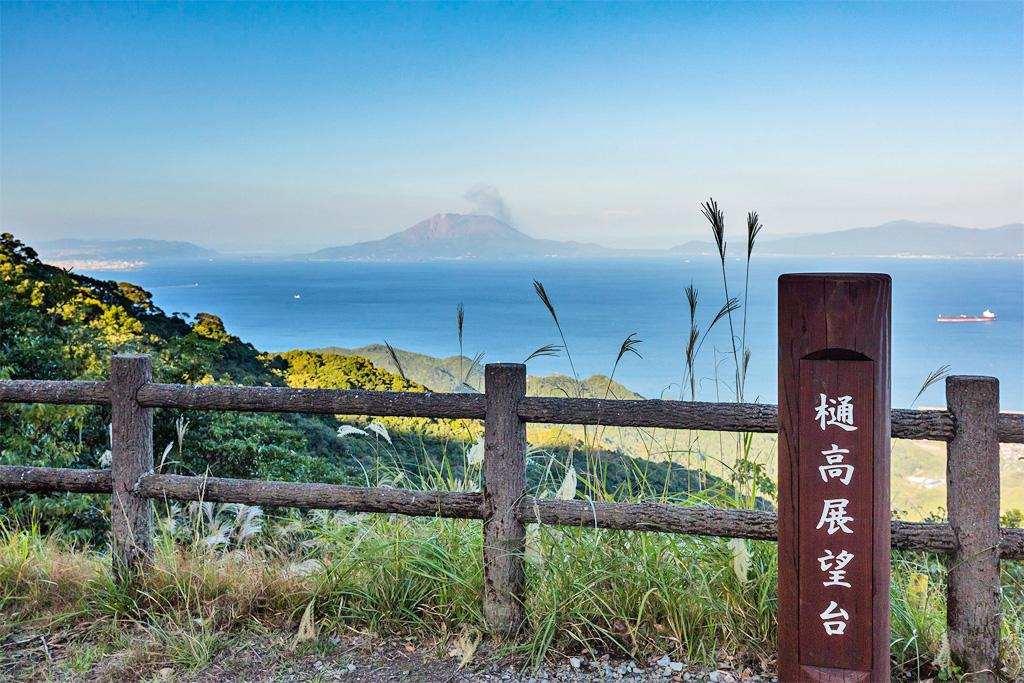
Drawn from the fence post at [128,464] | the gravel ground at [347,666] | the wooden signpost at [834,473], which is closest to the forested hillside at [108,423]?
the gravel ground at [347,666]

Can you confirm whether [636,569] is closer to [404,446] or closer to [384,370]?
[404,446]

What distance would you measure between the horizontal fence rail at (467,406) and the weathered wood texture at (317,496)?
1.08 ft

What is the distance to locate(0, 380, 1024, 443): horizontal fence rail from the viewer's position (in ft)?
9.61

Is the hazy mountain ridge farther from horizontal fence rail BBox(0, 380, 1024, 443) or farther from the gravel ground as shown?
the gravel ground

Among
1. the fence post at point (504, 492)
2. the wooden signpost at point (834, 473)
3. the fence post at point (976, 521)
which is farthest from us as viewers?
the fence post at point (504, 492)

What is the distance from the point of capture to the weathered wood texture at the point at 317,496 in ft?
10.7

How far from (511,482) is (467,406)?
0.36 metres

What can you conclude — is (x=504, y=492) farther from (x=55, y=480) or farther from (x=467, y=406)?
(x=55, y=480)

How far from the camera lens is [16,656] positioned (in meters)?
3.26

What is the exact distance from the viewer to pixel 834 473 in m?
2.01

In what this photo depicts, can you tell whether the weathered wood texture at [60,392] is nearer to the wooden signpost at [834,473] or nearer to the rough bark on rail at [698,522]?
the rough bark on rail at [698,522]

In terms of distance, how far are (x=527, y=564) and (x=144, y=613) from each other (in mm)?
1757

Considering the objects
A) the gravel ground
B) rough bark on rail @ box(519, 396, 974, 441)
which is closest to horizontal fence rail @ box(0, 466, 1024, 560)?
rough bark on rail @ box(519, 396, 974, 441)

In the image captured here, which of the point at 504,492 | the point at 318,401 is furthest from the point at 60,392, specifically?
the point at 504,492
